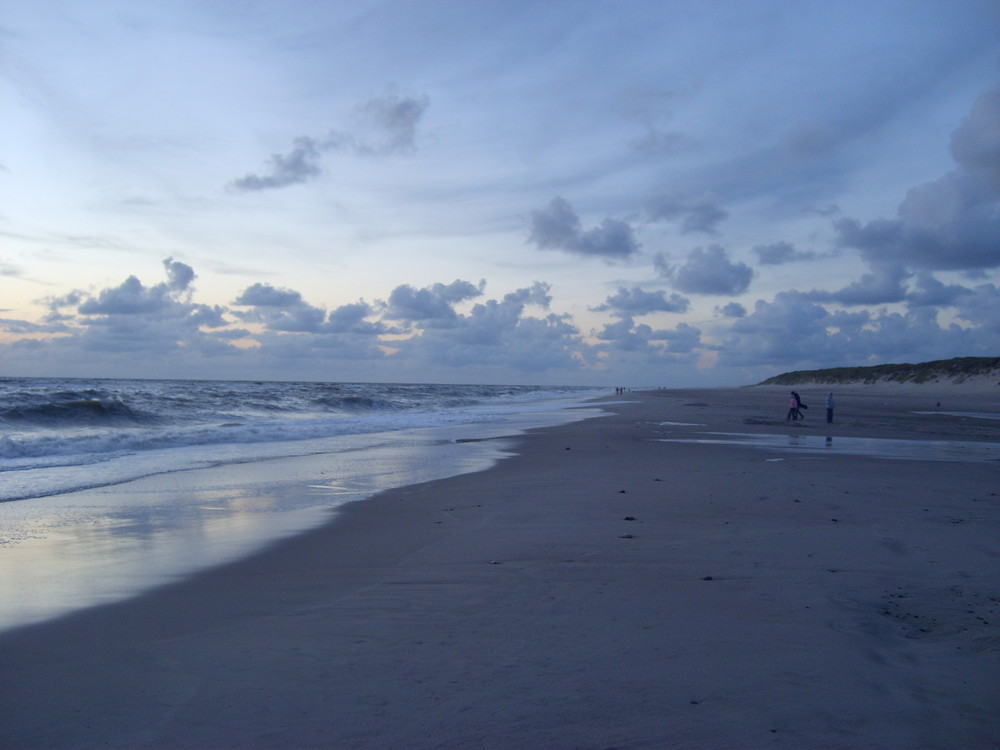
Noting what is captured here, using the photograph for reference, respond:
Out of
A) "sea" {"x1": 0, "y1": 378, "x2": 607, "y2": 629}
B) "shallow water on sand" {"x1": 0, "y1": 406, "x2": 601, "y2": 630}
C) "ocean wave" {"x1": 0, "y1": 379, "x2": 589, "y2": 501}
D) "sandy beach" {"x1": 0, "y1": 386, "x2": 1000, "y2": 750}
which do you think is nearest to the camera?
"sandy beach" {"x1": 0, "y1": 386, "x2": 1000, "y2": 750}

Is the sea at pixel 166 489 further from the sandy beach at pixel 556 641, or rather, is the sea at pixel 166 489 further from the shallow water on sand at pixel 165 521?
the sandy beach at pixel 556 641

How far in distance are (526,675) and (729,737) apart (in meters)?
1.14

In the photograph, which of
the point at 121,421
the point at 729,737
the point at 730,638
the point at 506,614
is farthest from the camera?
the point at 121,421

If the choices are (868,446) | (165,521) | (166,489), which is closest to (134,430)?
(166,489)

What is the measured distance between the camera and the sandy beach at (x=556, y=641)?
10.3 ft

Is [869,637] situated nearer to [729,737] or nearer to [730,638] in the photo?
[730,638]

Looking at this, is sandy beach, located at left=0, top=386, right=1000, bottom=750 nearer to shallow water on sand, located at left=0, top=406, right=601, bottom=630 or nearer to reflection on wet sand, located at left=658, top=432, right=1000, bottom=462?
shallow water on sand, located at left=0, top=406, right=601, bottom=630

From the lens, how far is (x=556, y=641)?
161 inches

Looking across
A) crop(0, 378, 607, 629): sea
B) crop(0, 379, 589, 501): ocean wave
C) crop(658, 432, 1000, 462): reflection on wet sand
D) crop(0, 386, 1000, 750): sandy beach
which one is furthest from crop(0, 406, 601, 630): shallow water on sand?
crop(658, 432, 1000, 462): reflection on wet sand

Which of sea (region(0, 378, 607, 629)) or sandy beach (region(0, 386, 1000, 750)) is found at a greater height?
sandy beach (region(0, 386, 1000, 750))

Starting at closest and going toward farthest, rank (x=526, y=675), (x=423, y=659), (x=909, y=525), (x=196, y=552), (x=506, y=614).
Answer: (x=526, y=675), (x=423, y=659), (x=506, y=614), (x=196, y=552), (x=909, y=525)

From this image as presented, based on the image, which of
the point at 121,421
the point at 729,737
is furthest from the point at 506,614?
the point at 121,421

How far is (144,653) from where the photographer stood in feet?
13.5

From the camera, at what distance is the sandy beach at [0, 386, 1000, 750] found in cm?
314
